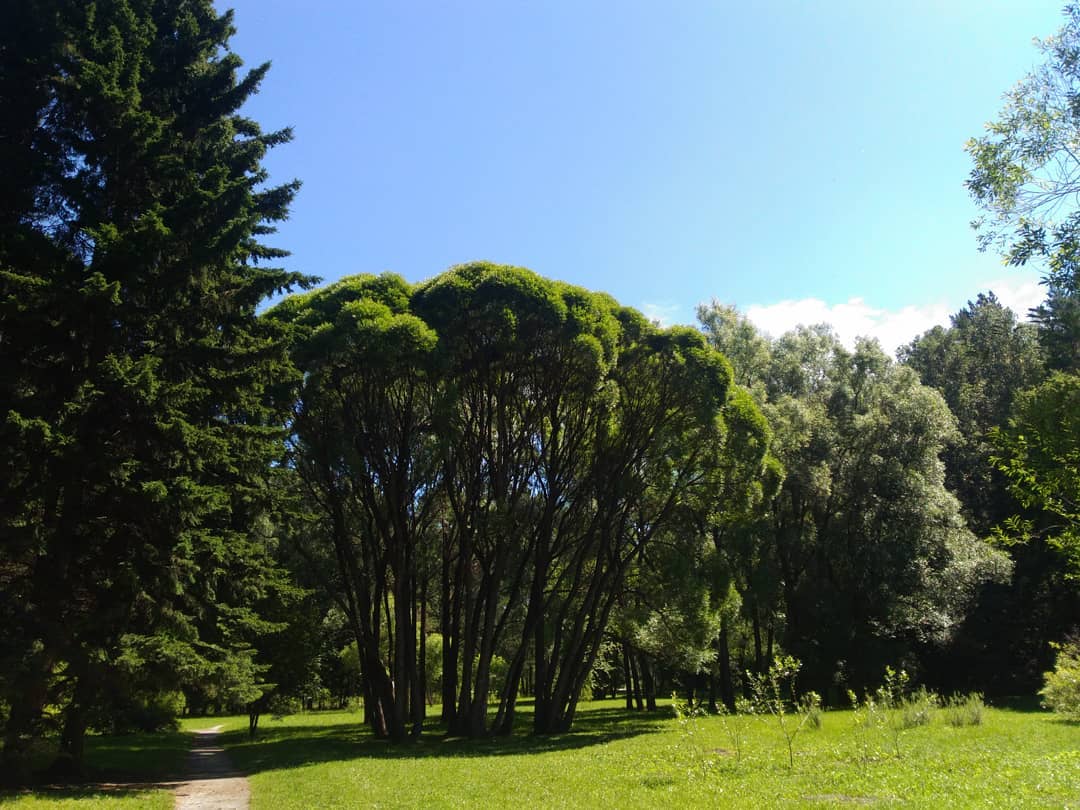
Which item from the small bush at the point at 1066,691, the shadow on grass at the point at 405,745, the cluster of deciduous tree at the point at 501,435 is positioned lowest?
the shadow on grass at the point at 405,745

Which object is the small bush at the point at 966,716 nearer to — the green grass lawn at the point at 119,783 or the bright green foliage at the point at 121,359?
the bright green foliage at the point at 121,359

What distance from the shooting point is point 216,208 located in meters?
15.2

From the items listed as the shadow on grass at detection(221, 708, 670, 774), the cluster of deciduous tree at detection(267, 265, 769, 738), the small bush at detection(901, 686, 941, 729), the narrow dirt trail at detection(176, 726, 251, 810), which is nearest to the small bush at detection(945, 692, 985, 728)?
the small bush at detection(901, 686, 941, 729)

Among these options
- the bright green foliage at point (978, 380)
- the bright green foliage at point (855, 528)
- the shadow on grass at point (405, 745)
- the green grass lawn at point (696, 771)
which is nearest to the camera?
Result: the green grass lawn at point (696, 771)

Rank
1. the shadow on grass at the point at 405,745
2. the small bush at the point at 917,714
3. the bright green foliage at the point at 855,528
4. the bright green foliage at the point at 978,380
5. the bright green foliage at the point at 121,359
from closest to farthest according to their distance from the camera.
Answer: the bright green foliage at the point at 121,359 < the shadow on grass at the point at 405,745 < the small bush at the point at 917,714 < the bright green foliage at the point at 855,528 < the bright green foliage at the point at 978,380

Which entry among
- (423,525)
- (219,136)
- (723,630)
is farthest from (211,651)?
(723,630)

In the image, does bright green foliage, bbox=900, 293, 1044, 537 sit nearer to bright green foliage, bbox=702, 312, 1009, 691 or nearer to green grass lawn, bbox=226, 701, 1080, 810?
bright green foliage, bbox=702, 312, 1009, 691

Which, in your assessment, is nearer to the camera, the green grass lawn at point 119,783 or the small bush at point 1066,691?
the green grass lawn at point 119,783

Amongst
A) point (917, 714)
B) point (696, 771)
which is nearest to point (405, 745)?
point (696, 771)

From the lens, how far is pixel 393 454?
2162 centimetres

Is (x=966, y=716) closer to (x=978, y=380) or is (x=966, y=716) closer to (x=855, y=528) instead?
(x=855, y=528)

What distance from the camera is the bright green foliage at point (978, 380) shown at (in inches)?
1553

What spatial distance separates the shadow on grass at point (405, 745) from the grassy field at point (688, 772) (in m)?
0.13

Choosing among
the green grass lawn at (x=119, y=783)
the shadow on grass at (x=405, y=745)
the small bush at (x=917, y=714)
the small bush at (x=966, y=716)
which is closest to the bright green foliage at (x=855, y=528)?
the shadow on grass at (x=405, y=745)
